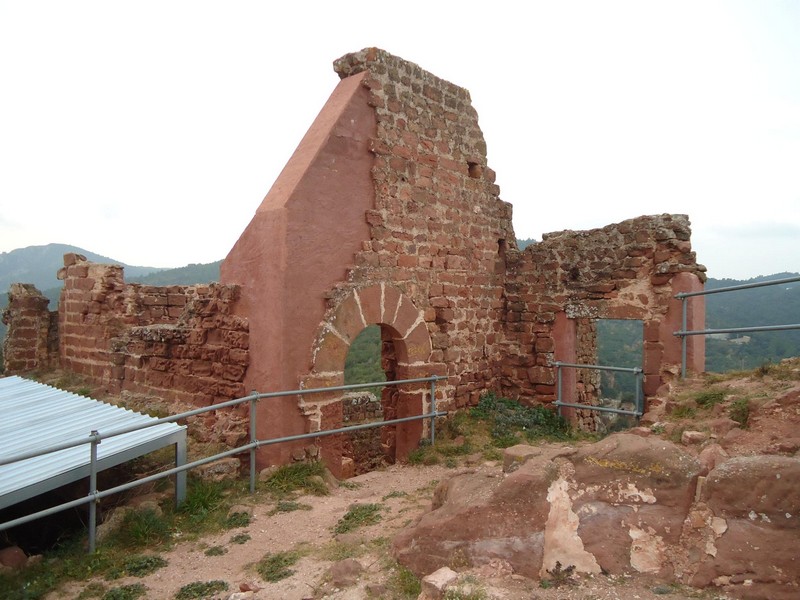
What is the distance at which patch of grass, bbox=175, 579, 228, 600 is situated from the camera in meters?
3.62

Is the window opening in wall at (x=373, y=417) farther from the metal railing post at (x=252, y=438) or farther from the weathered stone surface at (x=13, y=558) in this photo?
the weathered stone surface at (x=13, y=558)

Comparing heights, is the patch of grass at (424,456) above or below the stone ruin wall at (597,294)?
below

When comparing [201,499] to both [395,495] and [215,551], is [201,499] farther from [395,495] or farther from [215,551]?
[395,495]

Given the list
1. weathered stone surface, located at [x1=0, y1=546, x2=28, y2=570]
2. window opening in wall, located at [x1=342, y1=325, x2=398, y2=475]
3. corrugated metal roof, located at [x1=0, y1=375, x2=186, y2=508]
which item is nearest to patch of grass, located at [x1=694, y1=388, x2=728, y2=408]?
window opening in wall, located at [x1=342, y1=325, x2=398, y2=475]

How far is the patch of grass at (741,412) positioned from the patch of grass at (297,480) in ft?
11.8

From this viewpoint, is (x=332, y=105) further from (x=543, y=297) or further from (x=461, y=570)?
(x=461, y=570)

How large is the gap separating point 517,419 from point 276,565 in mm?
5038

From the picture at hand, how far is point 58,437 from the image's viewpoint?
4938 millimetres

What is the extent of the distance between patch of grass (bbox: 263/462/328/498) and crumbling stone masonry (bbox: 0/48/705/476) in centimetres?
18

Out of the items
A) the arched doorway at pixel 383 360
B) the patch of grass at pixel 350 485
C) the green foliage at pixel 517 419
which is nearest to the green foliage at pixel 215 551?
the patch of grass at pixel 350 485

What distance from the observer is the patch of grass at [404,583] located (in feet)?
10.7

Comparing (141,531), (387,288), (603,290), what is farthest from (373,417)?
(141,531)

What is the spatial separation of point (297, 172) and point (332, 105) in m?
1.18

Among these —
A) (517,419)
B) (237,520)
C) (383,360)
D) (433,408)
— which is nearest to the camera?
(237,520)
